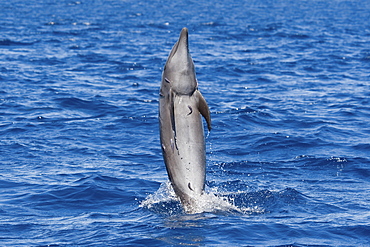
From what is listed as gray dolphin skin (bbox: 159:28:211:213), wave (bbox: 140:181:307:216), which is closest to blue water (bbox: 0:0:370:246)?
wave (bbox: 140:181:307:216)

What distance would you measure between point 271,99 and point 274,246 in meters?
14.1

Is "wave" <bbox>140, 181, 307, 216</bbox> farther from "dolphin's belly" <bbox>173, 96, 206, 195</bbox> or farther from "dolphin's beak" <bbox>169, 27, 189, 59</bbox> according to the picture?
"dolphin's beak" <bbox>169, 27, 189, 59</bbox>

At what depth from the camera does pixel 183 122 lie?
1141 centimetres

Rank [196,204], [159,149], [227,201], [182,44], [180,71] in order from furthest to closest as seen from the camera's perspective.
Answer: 1. [159,149]
2. [227,201]
3. [196,204]
4. [180,71]
5. [182,44]

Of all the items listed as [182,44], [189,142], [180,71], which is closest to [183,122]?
[189,142]

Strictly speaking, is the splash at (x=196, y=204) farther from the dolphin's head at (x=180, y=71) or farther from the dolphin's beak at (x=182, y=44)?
the dolphin's beak at (x=182, y=44)

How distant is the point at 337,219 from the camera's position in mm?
12258

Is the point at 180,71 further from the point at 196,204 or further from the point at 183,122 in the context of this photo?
the point at 196,204

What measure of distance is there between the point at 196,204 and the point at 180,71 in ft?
8.56

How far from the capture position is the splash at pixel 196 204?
40.0ft

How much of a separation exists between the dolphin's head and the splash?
7.06 ft

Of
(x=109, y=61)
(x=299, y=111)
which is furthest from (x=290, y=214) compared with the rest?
(x=109, y=61)

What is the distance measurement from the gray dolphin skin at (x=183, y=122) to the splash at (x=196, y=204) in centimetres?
29

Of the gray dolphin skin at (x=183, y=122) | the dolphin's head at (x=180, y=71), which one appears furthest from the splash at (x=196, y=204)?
the dolphin's head at (x=180, y=71)
